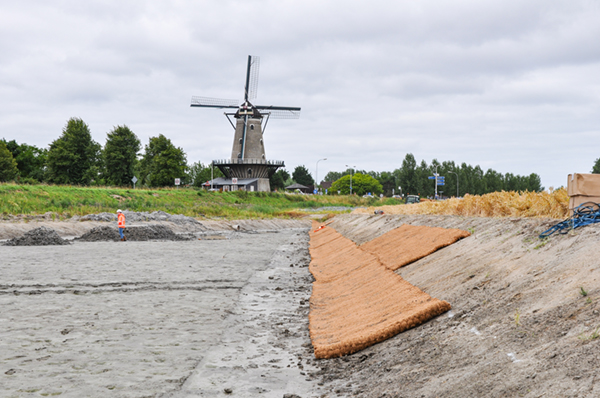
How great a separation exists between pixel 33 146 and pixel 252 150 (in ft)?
172

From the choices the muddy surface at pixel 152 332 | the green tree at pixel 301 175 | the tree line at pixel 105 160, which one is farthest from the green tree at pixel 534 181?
the muddy surface at pixel 152 332

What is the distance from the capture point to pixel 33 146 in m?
101

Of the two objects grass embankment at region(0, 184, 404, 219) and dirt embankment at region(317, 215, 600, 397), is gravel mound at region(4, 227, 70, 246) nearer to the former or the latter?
grass embankment at region(0, 184, 404, 219)

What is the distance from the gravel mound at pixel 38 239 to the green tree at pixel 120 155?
187ft

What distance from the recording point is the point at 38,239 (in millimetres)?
23641

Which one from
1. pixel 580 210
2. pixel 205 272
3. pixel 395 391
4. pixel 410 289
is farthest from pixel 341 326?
pixel 205 272

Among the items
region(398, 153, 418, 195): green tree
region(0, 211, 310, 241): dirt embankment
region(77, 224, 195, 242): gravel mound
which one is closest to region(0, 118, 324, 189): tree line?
region(0, 211, 310, 241): dirt embankment

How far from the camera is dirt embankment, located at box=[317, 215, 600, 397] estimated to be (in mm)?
3713

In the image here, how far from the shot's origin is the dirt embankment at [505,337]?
12.2ft

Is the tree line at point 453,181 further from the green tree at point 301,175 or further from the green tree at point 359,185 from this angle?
the green tree at point 301,175

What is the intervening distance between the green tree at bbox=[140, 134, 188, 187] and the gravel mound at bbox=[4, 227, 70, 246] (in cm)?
5874

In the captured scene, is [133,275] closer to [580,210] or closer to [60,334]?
[60,334]

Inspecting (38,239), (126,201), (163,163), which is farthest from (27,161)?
(38,239)

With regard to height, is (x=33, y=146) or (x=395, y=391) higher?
(x=33, y=146)
